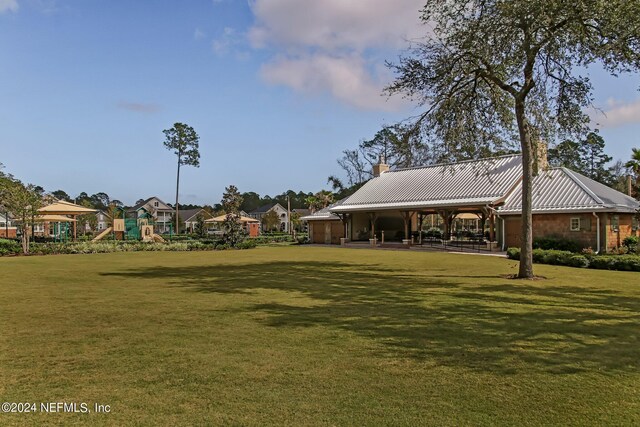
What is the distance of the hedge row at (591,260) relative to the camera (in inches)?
674

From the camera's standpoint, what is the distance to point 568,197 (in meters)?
25.7

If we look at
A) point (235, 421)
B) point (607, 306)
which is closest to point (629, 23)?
point (607, 306)

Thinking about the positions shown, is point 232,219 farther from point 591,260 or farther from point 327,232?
point 591,260

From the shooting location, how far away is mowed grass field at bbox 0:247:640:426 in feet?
13.6

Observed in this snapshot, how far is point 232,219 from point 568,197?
21.3 meters

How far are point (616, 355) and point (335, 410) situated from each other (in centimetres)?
395

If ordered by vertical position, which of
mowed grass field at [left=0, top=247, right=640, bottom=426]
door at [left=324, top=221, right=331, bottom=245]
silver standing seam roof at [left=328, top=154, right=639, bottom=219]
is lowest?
mowed grass field at [left=0, top=247, right=640, bottom=426]

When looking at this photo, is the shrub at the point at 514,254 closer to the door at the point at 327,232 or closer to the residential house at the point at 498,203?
the residential house at the point at 498,203

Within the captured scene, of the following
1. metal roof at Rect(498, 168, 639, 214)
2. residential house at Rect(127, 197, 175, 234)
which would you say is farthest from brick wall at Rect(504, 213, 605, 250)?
residential house at Rect(127, 197, 175, 234)

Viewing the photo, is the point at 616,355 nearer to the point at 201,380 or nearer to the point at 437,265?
the point at 201,380

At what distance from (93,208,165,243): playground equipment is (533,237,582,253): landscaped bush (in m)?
28.0

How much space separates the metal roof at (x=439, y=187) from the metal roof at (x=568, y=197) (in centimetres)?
135

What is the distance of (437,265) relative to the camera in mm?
18656

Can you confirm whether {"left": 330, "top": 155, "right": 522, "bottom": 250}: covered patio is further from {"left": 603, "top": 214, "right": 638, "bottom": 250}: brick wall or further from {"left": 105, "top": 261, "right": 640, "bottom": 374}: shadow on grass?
{"left": 105, "top": 261, "right": 640, "bottom": 374}: shadow on grass
